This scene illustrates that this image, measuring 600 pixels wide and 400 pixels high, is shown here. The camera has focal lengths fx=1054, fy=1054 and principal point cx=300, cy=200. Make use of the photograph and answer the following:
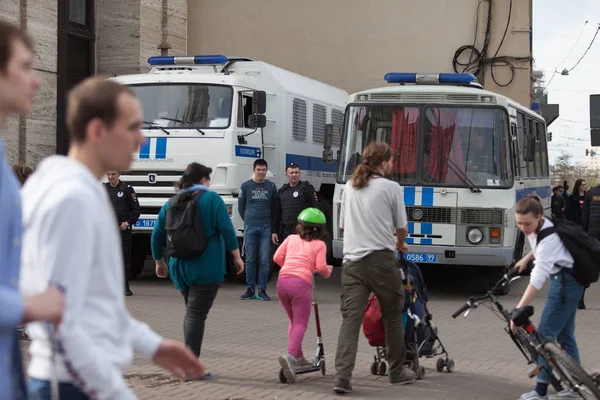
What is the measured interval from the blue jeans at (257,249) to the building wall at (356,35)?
1465 cm

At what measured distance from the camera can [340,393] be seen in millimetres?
7766

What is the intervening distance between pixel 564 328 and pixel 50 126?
14.3 m

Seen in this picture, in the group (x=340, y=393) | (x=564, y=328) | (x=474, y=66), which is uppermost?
(x=474, y=66)

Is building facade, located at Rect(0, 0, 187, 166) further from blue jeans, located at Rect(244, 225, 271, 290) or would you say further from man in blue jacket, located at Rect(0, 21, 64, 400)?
man in blue jacket, located at Rect(0, 21, 64, 400)

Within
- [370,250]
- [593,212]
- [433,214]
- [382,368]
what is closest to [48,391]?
[370,250]

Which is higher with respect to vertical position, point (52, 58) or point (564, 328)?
point (52, 58)

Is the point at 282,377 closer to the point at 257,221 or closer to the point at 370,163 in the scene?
the point at 370,163

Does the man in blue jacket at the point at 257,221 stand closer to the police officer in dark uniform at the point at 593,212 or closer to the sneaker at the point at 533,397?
the police officer in dark uniform at the point at 593,212

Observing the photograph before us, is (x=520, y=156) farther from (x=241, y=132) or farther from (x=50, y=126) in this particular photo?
(x=50, y=126)

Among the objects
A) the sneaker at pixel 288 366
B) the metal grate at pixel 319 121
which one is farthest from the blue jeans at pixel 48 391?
the metal grate at pixel 319 121

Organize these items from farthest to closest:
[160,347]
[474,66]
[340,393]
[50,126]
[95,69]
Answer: [474,66], [95,69], [50,126], [340,393], [160,347]

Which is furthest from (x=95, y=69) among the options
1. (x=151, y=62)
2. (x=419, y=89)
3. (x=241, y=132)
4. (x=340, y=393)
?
(x=340, y=393)

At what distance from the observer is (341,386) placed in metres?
7.71

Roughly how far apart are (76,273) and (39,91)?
1767 cm
